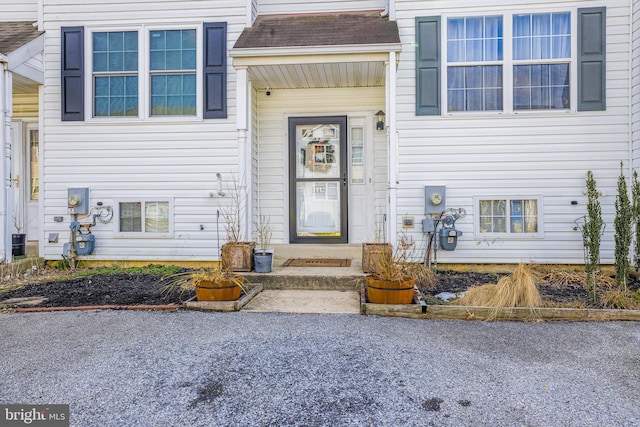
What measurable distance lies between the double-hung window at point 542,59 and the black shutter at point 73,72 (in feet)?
20.5

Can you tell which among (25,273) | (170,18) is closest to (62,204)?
(25,273)

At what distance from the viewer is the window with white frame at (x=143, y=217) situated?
595 cm

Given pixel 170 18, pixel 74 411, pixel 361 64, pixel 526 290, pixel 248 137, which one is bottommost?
pixel 74 411

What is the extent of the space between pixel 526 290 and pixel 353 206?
3201 millimetres

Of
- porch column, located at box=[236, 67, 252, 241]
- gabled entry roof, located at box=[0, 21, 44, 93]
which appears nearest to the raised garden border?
porch column, located at box=[236, 67, 252, 241]

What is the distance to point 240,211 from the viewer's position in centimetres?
563

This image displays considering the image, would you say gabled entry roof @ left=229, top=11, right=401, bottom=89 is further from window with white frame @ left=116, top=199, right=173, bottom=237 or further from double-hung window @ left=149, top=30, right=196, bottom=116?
window with white frame @ left=116, top=199, right=173, bottom=237

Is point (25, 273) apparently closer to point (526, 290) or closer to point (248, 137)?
point (248, 137)

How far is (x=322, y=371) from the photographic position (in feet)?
8.02

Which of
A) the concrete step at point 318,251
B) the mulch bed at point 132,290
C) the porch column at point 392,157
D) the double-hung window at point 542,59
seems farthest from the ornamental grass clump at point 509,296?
the double-hung window at point 542,59

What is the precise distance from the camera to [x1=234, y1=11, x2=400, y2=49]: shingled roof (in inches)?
207

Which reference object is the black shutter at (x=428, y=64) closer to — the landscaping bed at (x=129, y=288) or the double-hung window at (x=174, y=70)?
the landscaping bed at (x=129, y=288)

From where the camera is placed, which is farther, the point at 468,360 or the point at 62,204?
the point at 62,204

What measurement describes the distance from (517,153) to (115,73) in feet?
19.5
